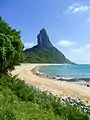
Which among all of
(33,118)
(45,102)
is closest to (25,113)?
(33,118)

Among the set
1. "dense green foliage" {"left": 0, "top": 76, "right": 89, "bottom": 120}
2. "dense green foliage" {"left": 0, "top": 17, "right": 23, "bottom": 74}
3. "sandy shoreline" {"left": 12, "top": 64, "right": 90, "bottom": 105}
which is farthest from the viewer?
"sandy shoreline" {"left": 12, "top": 64, "right": 90, "bottom": 105}

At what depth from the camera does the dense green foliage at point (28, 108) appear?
11.6 meters

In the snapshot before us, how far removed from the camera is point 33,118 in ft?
39.7

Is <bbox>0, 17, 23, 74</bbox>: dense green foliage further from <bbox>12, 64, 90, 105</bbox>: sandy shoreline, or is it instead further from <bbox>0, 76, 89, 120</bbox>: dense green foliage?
<bbox>12, 64, 90, 105</bbox>: sandy shoreline

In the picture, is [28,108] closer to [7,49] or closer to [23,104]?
[23,104]

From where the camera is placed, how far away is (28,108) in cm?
1397

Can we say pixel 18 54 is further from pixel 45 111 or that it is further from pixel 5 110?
pixel 5 110

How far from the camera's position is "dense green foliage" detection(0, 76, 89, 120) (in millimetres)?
11570

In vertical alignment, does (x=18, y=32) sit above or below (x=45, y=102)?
above

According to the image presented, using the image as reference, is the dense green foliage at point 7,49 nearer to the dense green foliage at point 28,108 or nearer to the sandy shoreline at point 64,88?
the dense green foliage at point 28,108

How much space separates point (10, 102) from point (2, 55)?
25.2 feet

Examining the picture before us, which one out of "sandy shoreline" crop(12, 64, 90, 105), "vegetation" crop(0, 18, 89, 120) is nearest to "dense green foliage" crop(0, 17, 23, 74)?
"vegetation" crop(0, 18, 89, 120)

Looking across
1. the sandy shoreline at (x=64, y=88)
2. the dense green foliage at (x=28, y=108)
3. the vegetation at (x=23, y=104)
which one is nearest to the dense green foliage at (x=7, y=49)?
the vegetation at (x=23, y=104)

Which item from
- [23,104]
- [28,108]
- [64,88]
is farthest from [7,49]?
[64,88]
